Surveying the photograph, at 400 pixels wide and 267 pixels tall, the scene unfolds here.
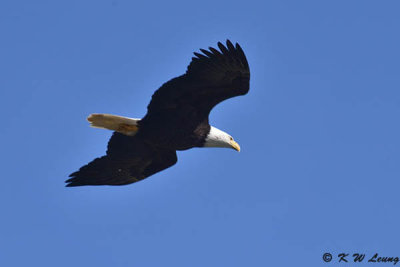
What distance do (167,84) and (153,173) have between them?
2632mm

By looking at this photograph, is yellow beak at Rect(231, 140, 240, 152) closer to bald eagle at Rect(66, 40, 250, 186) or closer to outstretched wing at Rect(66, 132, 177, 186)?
bald eagle at Rect(66, 40, 250, 186)

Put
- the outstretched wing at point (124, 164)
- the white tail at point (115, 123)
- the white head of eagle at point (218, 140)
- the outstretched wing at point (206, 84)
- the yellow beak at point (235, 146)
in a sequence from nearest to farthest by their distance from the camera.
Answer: the outstretched wing at point (206, 84) < the white tail at point (115, 123) < the white head of eagle at point (218, 140) < the yellow beak at point (235, 146) < the outstretched wing at point (124, 164)

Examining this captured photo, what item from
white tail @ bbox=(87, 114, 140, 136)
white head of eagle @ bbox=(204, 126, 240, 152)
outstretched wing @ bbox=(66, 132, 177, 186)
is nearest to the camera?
white tail @ bbox=(87, 114, 140, 136)

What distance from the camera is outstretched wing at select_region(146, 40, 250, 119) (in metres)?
14.4

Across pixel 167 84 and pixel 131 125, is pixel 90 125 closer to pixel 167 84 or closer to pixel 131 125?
pixel 131 125

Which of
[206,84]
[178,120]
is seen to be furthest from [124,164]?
[206,84]

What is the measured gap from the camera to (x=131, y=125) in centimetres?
1510

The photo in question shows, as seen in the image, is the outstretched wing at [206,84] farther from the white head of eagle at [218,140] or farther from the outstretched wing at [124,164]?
the outstretched wing at [124,164]

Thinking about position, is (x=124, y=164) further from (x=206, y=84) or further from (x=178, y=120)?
(x=206, y=84)

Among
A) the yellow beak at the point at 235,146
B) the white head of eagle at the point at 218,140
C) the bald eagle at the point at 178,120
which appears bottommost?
the yellow beak at the point at 235,146

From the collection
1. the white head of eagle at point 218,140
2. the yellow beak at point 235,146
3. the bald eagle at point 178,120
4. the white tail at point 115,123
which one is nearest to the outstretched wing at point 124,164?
the bald eagle at point 178,120

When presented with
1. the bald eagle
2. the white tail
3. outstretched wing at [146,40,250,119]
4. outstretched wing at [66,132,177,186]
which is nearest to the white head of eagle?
the bald eagle

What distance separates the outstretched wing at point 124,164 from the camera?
16078mm

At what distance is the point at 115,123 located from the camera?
49.8 ft
